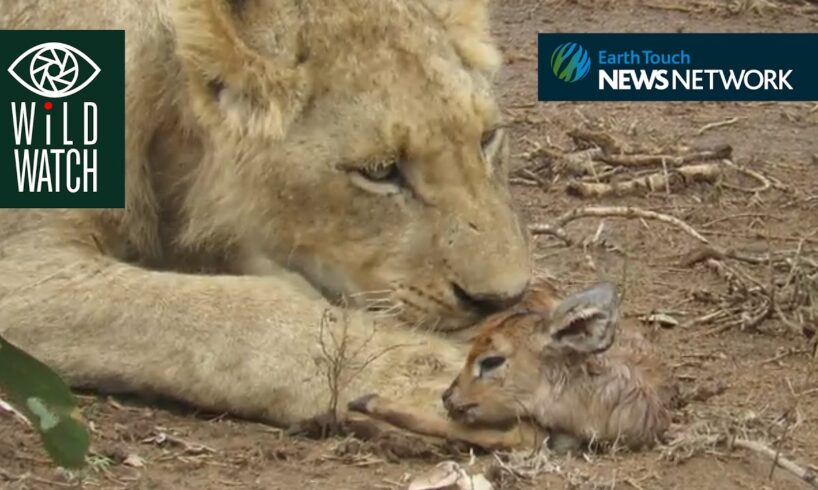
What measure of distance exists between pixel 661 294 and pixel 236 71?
1.99 metres

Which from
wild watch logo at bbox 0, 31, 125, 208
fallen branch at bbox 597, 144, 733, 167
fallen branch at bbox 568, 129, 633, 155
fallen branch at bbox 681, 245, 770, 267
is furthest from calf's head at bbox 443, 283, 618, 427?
fallen branch at bbox 568, 129, 633, 155

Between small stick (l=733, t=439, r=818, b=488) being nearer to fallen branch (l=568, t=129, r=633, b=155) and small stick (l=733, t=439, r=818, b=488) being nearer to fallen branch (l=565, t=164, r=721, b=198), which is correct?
fallen branch (l=565, t=164, r=721, b=198)

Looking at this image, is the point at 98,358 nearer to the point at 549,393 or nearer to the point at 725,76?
the point at 549,393

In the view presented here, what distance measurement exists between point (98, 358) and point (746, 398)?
1.84 m

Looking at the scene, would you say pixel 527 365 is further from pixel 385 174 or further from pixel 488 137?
pixel 488 137

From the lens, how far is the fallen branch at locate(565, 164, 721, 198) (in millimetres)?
8570

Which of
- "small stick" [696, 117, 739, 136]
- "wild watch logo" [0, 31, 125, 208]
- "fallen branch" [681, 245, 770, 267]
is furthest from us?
"small stick" [696, 117, 739, 136]

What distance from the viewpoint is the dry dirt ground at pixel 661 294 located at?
17.4 feet

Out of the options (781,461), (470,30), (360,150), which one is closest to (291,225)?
(360,150)

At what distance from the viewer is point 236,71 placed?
237 inches

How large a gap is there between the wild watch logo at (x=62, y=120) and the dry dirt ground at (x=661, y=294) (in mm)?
689

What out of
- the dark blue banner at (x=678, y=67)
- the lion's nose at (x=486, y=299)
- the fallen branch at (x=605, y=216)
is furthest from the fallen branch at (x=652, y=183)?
the lion's nose at (x=486, y=299)

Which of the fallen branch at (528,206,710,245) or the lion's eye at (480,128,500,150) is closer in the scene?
the lion's eye at (480,128,500,150)

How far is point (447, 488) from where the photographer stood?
5.03 metres
